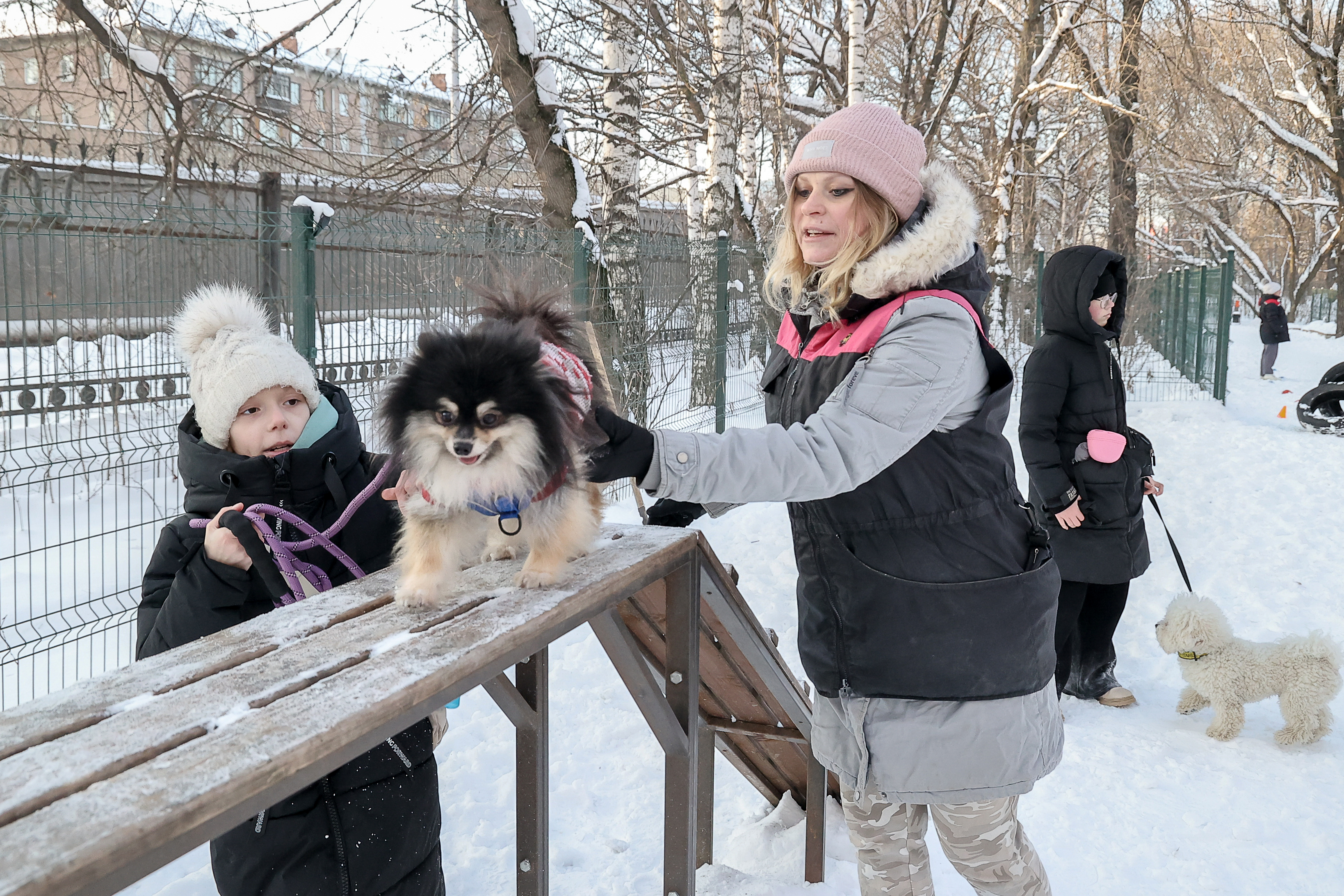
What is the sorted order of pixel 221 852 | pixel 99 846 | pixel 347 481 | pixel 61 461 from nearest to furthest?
pixel 99 846, pixel 221 852, pixel 347 481, pixel 61 461

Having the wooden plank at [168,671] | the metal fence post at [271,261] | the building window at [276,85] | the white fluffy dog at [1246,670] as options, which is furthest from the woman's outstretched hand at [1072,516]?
the building window at [276,85]

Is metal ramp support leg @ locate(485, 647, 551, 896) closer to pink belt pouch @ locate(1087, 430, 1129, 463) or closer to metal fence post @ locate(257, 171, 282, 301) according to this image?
metal fence post @ locate(257, 171, 282, 301)

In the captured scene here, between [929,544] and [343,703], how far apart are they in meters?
1.19

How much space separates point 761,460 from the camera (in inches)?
65.4

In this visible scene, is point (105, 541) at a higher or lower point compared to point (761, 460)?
lower

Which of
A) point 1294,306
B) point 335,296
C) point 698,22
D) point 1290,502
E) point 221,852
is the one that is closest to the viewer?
point 221,852

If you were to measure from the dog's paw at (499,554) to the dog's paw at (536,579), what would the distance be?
0.39 metres

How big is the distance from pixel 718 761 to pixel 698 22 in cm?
736

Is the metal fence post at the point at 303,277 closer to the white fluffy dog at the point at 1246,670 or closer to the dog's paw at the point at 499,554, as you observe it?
the dog's paw at the point at 499,554

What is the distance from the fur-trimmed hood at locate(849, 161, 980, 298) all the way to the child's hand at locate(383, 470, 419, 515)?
3.42 ft

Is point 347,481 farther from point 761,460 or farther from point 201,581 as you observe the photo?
point 761,460

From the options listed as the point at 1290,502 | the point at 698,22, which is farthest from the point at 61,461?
the point at 1290,502

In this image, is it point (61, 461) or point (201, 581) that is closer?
point (201, 581)

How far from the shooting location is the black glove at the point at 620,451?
1705 millimetres
